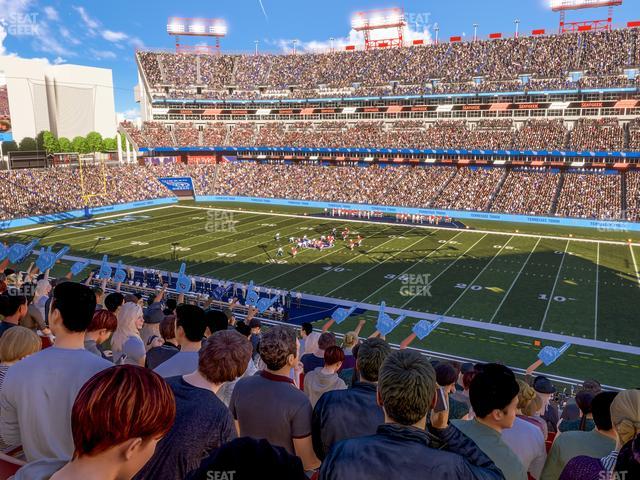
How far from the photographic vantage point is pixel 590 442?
13.2 feet

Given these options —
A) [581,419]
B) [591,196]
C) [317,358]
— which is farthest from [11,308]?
[591,196]

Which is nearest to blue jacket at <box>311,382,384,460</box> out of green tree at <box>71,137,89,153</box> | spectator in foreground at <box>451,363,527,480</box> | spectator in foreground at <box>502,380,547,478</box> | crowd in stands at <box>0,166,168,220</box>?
spectator in foreground at <box>451,363,527,480</box>

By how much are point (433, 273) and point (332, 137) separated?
40.6 meters

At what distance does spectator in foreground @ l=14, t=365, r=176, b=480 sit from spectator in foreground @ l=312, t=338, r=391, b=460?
1.80 meters

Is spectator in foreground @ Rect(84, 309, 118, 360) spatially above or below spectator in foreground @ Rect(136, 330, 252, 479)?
below

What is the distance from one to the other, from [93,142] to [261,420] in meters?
96.5

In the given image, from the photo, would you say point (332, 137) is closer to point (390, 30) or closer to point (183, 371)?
point (390, 30)

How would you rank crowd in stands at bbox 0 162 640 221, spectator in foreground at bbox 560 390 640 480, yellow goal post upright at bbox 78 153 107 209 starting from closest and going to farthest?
spectator in foreground at bbox 560 390 640 480, crowd in stands at bbox 0 162 640 221, yellow goal post upright at bbox 78 153 107 209

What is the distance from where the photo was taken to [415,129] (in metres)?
64.0

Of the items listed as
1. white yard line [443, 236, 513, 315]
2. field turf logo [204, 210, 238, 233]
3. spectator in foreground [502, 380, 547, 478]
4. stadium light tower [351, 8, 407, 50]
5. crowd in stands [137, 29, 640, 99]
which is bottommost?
white yard line [443, 236, 513, 315]

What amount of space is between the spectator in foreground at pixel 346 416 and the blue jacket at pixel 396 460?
44.5 inches

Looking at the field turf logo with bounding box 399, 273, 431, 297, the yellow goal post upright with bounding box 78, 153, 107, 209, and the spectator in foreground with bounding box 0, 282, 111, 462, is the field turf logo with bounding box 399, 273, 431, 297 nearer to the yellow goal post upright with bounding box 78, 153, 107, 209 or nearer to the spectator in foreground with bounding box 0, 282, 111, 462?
the spectator in foreground with bounding box 0, 282, 111, 462

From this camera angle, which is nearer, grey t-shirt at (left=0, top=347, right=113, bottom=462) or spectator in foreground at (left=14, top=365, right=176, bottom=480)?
spectator in foreground at (left=14, top=365, right=176, bottom=480)

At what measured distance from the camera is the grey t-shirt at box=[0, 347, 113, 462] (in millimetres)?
3457
